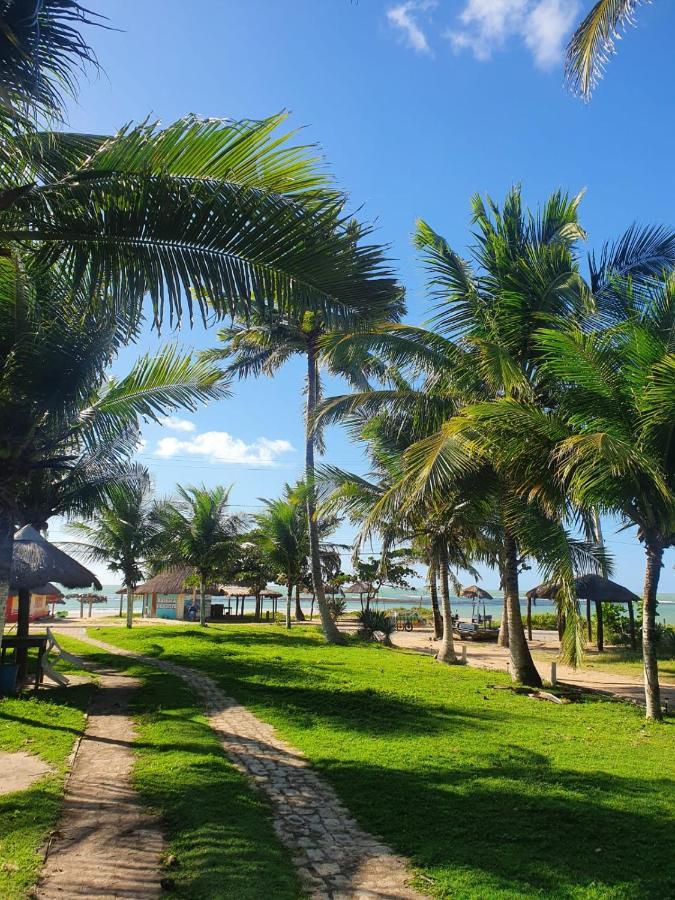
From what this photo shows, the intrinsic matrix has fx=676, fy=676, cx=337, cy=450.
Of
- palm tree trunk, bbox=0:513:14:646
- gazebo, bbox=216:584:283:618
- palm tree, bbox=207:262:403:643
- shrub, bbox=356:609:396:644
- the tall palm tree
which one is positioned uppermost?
palm tree, bbox=207:262:403:643

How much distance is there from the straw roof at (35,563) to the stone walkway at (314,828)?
5.01m

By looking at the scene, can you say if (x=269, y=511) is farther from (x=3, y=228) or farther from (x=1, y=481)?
(x=3, y=228)

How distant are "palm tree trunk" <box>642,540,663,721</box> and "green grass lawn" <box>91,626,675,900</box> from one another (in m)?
0.40

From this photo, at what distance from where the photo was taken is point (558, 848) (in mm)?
4320

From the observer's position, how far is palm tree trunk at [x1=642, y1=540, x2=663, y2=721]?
9398mm

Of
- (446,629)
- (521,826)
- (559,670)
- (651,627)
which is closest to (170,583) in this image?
(446,629)

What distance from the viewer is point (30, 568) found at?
11.3 meters

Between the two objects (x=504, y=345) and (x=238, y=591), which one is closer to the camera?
(x=504, y=345)

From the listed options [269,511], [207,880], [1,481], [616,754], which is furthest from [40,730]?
[269,511]

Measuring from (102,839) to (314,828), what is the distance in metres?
1.40

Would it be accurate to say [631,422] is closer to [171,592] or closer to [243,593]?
[171,592]

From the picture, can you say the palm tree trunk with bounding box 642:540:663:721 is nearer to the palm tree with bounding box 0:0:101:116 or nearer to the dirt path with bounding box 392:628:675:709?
the dirt path with bounding box 392:628:675:709

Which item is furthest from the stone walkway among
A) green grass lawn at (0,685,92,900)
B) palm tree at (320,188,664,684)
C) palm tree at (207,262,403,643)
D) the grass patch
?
palm tree at (207,262,403,643)

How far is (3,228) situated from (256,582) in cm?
3332
